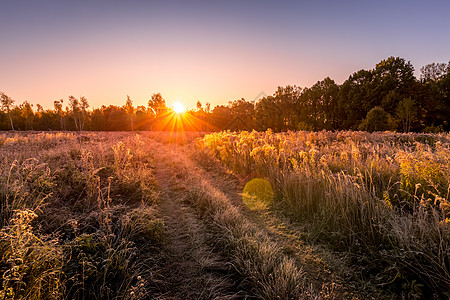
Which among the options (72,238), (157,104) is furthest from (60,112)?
(72,238)

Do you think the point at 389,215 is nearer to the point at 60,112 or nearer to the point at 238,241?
the point at 238,241

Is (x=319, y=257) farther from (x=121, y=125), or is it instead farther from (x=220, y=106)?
(x=220, y=106)

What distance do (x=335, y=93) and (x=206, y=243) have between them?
6404cm

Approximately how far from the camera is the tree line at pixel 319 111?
127 feet

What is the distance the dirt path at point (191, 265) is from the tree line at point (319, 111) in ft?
109

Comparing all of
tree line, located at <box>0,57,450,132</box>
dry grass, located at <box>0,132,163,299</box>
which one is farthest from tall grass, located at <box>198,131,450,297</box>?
tree line, located at <box>0,57,450,132</box>

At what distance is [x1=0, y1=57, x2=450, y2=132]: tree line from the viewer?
3878cm

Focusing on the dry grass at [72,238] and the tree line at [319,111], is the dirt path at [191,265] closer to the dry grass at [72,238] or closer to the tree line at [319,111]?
the dry grass at [72,238]

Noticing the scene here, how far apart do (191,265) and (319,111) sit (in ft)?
210

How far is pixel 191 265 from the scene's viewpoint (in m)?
3.10

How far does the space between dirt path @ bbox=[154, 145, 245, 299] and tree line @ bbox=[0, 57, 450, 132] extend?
109 feet

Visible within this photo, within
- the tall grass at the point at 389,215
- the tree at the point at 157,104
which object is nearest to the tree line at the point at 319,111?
the tree at the point at 157,104

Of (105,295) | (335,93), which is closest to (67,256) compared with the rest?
(105,295)

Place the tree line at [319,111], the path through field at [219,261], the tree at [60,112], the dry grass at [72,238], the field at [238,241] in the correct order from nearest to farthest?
1. the dry grass at [72,238]
2. the field at [238,241]
3. the path through field at [219,261]
4. the tree line at [319,111]
5. the tree at [60,112]
